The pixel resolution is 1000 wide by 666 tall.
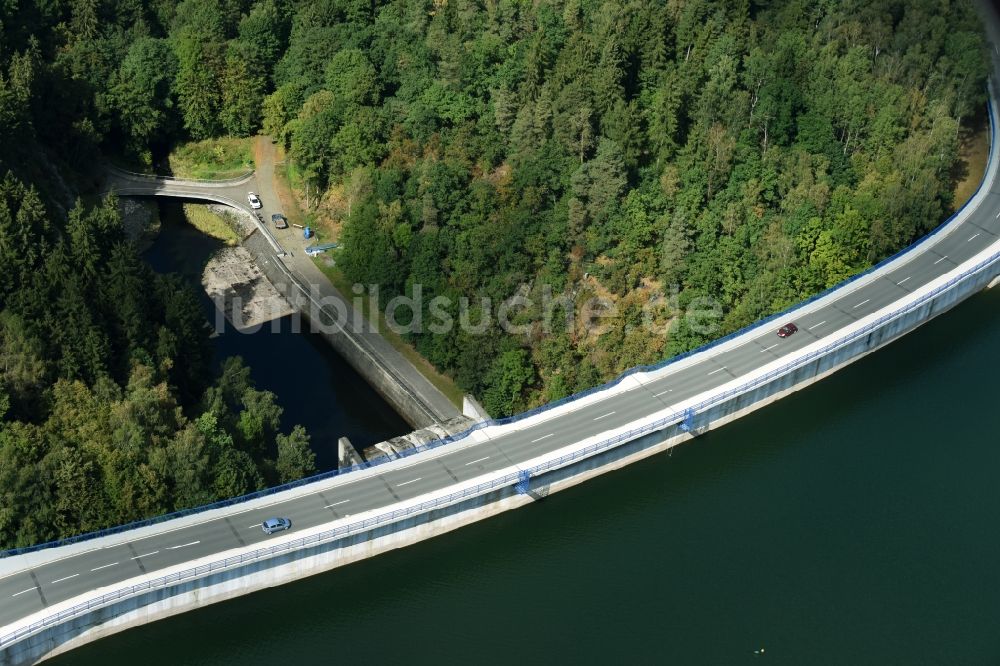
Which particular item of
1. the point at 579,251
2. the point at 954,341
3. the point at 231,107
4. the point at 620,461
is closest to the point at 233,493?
the point at 620,461

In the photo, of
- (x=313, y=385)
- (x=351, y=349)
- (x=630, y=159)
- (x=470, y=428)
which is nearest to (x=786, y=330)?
(x=630, y=159)

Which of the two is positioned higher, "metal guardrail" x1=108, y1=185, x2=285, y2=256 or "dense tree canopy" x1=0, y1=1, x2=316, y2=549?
"dense tree canopy" x1=0, y1=1, x2=316, y2=549

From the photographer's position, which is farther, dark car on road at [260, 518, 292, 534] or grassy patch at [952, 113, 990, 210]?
grassy patch at [952, 113, 990, 210]

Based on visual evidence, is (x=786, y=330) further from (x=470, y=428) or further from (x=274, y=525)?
(x=274, y=525)

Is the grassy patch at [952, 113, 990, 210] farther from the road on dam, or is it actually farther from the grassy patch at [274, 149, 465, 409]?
the grassy patch at [274, 149, 465, 409]

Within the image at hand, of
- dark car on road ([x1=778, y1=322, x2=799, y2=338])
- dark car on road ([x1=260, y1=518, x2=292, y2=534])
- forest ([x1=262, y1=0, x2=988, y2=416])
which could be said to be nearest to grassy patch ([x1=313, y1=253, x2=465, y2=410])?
forest ([x1=262, y1=0, x2=988, y2=416])

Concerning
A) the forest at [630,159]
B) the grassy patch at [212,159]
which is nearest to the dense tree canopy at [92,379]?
the grassy patch at [212,159]

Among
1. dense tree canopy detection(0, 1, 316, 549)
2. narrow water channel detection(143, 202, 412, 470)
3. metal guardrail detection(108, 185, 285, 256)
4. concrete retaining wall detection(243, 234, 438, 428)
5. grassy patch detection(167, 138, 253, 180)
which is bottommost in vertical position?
narrow water channel detection(143, 202, 412, 470)

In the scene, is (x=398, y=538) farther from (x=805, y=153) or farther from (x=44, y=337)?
(x=805, y=153)
